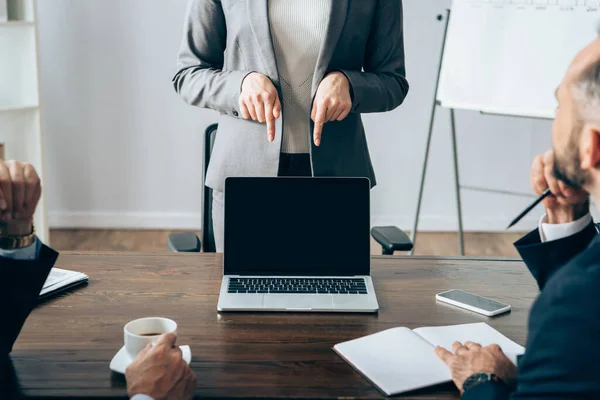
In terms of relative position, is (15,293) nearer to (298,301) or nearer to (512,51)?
(298,301)

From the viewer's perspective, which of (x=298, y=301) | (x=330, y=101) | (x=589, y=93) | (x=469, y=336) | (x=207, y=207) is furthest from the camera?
(x=207, y=207)

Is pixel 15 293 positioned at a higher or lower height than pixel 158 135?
higher

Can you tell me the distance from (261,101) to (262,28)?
0.98 feet

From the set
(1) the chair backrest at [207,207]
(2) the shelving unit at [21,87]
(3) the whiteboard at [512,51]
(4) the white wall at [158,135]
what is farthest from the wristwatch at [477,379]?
(4) the white wall at [158,135]

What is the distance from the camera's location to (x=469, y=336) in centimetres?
126

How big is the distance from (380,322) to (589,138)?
551 millimetres

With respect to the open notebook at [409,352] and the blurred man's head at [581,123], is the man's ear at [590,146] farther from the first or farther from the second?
the open notebook at [409,352]

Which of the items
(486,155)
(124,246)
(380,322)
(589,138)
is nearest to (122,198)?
(124,246)

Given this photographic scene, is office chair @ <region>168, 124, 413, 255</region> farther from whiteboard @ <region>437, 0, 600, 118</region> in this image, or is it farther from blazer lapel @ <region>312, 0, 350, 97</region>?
whiteboard @ <region>437, 0, 600, 118</region>

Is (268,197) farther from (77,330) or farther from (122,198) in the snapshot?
(122,198)

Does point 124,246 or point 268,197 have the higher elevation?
point 268,197

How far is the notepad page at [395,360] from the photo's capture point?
42.9 inches

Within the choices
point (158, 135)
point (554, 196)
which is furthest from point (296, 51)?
point (158, 135)

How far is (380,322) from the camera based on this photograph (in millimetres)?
1318
